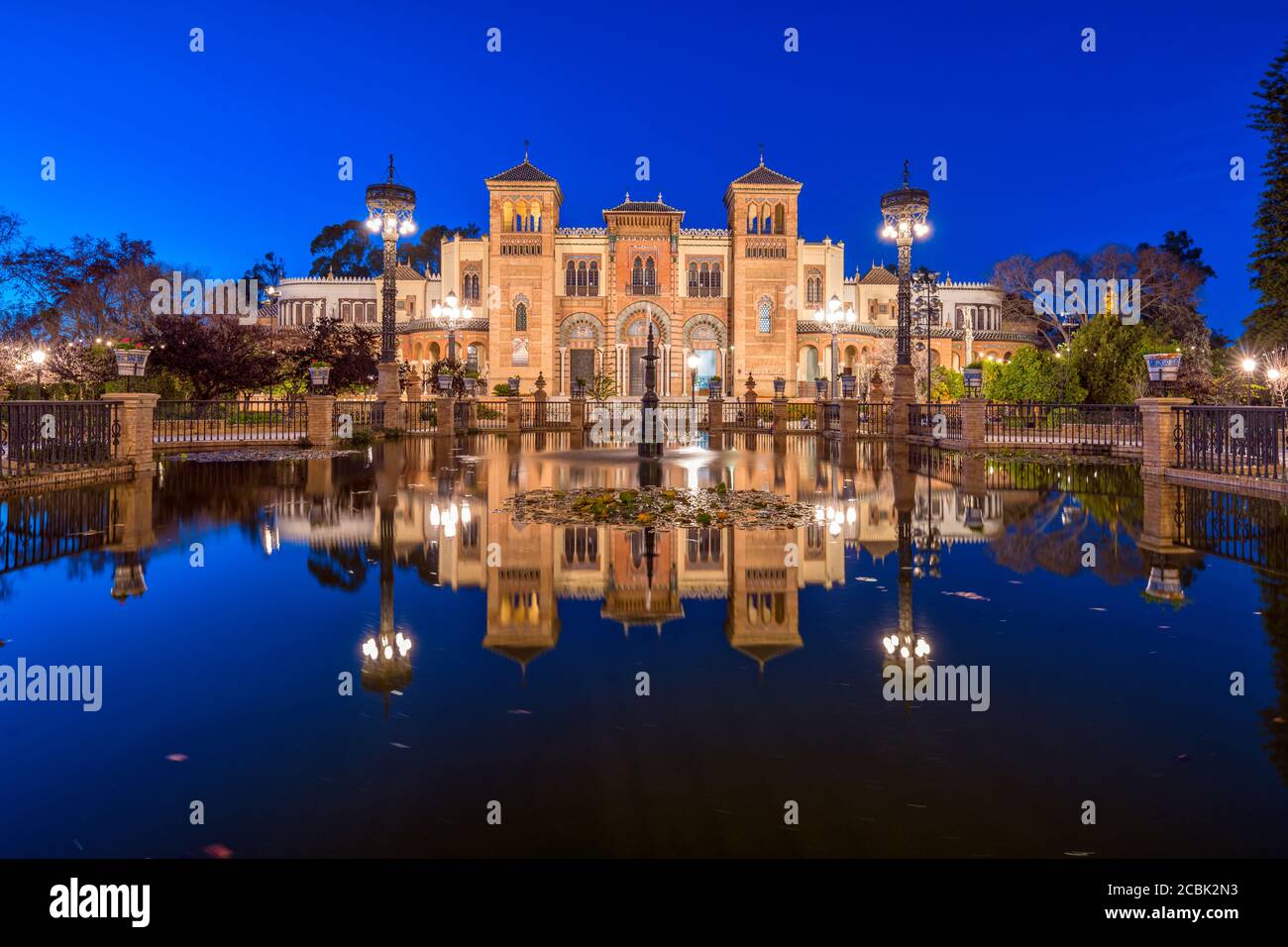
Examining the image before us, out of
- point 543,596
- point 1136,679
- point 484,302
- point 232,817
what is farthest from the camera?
point 484,302

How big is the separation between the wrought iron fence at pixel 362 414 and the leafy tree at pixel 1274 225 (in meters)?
28.1

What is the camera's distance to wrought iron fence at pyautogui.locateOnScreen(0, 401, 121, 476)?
13172mm

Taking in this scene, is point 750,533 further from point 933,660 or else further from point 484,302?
point 484,302

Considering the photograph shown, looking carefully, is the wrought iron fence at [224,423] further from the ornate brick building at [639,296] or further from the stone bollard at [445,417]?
the ornate brick building at [639,296]

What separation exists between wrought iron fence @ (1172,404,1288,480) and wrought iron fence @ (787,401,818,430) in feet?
72.2

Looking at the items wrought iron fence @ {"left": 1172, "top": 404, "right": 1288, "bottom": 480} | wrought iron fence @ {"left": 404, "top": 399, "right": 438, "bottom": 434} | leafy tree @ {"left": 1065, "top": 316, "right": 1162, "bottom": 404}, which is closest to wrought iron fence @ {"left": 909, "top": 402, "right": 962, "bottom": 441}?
leafy tree @ {"left": 1065, "top": 316, "right": 1162, "bottom": 404}

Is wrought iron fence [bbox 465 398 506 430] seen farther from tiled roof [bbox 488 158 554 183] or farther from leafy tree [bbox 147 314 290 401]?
tiled roof [bbox 488 158 554 183]

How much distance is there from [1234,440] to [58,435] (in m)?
19.8

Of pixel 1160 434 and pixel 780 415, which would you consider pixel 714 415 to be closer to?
pixel 780 415

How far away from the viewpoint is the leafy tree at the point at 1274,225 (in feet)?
84.0

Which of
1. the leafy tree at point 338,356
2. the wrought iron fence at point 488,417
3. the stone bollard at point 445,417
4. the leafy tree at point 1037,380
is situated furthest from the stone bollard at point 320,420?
the leafy tree at point 1037,380
